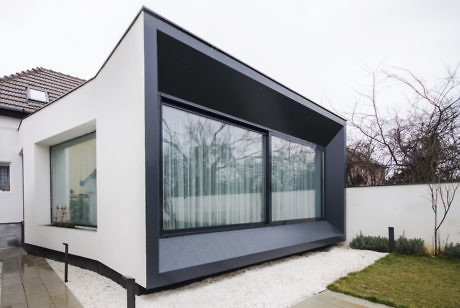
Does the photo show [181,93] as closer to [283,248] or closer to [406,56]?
[283,248]

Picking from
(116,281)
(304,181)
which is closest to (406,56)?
(304,181)

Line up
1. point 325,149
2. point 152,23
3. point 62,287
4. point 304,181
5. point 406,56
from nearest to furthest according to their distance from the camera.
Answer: point 152,23, point 62,287, point 304,181, point 325,149, point 406,56

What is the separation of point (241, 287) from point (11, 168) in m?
7.54

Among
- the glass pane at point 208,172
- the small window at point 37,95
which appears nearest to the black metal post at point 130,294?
the glass pane at point 208,172

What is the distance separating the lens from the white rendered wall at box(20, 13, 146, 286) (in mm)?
3434

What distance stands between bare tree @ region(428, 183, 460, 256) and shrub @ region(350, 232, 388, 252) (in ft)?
3.35

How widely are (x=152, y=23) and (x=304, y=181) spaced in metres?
5.45

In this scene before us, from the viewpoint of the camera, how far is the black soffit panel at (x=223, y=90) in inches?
148

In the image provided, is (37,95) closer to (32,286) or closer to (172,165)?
(32,286)

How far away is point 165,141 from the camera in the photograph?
415cm

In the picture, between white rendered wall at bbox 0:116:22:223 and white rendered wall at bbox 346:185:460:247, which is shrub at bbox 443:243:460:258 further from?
white rendered wall at bbox 0:116:22:223

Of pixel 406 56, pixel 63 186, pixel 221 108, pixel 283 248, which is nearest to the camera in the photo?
pixel 221 108

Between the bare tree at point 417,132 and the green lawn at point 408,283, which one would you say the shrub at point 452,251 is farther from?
the bare tree at point 417,132

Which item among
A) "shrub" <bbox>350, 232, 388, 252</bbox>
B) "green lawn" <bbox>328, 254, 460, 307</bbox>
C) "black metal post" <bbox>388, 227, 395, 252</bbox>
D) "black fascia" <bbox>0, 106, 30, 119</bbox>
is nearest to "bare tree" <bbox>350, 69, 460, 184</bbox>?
"black metal post" <bbox>388, 227, 395, 252</bbox>
